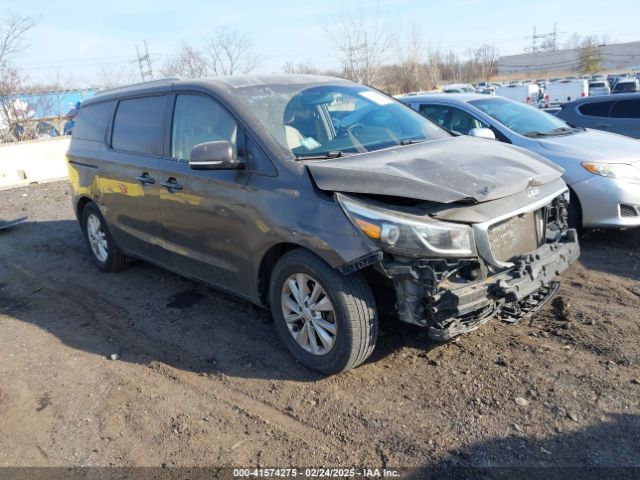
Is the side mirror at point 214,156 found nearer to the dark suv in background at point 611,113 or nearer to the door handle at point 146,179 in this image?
the door handle at point 146,179

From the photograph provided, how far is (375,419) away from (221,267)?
5.67ft

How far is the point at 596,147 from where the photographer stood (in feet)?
19.4

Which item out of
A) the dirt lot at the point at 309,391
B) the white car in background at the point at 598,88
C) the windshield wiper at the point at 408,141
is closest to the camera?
the dirt lot at the point at 309,391

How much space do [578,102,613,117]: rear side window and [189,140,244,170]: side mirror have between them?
737 centimetres

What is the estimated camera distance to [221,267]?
413cm

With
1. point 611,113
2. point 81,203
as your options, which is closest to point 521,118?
point 611,113

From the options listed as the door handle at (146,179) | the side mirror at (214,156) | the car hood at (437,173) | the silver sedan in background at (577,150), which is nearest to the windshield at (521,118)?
the silver sedan in background at (577,150)

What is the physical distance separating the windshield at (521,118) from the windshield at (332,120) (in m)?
2.42

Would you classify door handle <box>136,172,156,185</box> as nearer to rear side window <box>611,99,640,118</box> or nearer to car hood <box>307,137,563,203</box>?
car hood <box>307,137,563,203</box>

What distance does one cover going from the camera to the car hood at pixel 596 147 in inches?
222

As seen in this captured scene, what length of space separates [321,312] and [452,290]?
2.89 ft

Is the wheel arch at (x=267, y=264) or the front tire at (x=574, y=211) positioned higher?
the wheel arch at (x=267, y=264)

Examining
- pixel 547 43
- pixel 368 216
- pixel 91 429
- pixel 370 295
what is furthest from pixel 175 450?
pixel 547 43

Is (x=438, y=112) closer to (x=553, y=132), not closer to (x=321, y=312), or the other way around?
(x=553, y=132)
